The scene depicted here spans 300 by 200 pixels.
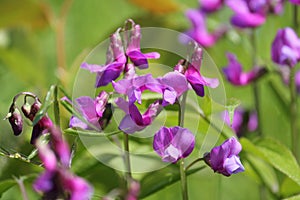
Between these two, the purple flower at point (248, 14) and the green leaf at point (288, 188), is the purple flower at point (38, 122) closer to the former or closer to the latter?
the green leaf at point (288, 188)

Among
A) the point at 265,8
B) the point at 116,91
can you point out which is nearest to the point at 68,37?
the point at 265,8

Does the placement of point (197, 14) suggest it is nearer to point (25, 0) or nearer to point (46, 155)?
point (25, 0)

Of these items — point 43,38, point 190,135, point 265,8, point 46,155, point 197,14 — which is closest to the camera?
point 46,155

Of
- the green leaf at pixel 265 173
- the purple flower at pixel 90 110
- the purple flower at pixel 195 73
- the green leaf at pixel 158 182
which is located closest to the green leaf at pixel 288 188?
the green leaf at pixel 265 173

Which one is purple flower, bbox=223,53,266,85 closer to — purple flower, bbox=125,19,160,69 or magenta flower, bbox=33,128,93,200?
purple flower, bbox=125,19,160,69

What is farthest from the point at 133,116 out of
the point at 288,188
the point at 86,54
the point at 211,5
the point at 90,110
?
the point at 211,5
